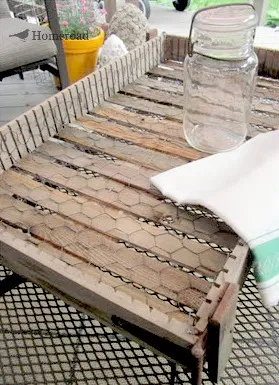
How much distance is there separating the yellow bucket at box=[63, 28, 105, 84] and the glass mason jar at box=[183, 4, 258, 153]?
1026 millimetres

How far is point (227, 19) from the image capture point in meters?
1.00

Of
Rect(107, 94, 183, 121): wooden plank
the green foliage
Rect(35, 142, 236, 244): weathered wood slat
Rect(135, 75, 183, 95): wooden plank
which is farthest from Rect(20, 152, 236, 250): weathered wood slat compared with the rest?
the green foliage

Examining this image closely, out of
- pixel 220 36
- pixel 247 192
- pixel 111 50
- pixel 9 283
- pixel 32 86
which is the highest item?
pixel 220 36

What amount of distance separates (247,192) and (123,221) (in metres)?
0.24

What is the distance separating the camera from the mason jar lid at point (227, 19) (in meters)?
0.90

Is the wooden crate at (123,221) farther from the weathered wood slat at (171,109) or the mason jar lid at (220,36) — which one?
the mason jar lid at (220,36)

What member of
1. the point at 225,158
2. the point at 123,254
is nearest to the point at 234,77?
the point at 225,158

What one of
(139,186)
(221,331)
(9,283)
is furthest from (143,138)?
(221,331)

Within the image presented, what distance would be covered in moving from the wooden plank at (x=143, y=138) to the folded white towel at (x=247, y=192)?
0.12 metres

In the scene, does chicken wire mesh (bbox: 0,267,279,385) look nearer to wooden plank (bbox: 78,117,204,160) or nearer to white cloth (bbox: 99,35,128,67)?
wooden plank (bbox: 78,117,204,160)

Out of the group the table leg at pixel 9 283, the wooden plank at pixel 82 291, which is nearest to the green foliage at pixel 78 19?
the table leg at pixel 9 283

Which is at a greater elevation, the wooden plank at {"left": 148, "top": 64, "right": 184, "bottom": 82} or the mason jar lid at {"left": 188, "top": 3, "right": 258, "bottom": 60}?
the mason jar lid at {"left": 188, "top": 3, "right": 258, "bottom": 60}

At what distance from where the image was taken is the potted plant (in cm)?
200

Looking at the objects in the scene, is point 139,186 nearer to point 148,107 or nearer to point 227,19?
point 148,107
